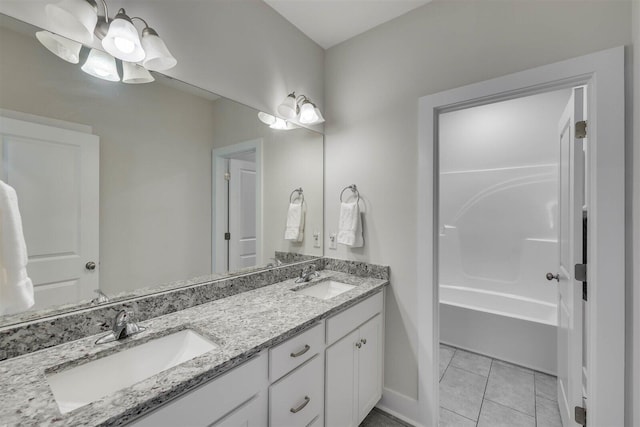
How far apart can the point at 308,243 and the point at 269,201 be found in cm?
48

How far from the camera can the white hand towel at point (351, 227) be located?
1951 millimetres

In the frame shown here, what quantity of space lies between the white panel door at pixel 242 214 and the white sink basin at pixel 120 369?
1.81 ft

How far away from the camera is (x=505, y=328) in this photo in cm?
240

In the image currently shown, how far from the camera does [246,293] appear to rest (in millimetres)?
1607

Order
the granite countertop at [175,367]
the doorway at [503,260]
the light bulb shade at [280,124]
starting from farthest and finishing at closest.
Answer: the doorway at [503,260] → the light bulb shade at [280,124] → the granite countertop at [175,367]

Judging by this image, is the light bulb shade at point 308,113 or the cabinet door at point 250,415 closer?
the cabinet door at point 250,415

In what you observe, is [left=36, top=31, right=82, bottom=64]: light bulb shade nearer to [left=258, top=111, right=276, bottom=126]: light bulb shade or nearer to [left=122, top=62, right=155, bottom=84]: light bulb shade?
[left=122, top=62, right=155, bottom=84]: light bulb shade

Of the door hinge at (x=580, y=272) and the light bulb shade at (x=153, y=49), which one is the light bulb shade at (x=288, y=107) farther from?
the door hinge at (x=580, y=272)

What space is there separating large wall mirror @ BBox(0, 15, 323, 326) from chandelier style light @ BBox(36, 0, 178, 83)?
3 centimetres

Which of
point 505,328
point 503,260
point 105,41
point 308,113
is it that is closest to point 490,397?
point 505,328

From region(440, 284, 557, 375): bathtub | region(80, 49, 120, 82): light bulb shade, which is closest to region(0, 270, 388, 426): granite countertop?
region(80, 49, 120, 82): light bulb shade

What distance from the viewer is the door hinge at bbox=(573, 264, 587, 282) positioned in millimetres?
1336

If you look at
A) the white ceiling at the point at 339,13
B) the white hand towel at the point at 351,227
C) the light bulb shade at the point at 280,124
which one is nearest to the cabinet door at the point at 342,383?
the white hand towel at the point at 351,227

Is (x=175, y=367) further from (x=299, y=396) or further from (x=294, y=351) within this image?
(x=299, y=396)
